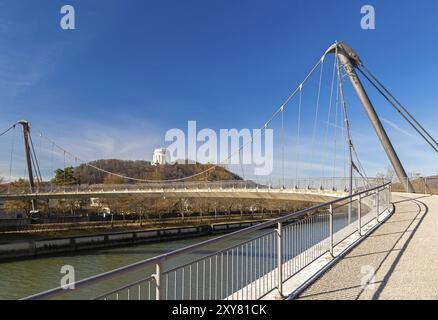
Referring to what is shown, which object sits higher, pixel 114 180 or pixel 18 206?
pixel 114 180

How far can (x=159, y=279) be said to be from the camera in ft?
9.74

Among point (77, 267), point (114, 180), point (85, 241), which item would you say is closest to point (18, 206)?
point (85, 241)

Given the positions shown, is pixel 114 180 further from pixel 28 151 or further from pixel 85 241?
pixel 85 241

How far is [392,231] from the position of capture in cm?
847

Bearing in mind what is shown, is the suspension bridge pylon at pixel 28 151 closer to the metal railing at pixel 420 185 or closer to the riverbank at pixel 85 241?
the riverbank at pixel 85 241

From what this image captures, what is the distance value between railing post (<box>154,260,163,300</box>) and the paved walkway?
6.42ft

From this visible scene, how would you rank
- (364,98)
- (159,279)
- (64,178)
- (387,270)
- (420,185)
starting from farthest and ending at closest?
(64,178) < (364,98) < (420,185) < (387,270) < (159,279)

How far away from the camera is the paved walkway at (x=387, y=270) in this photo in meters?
4.28

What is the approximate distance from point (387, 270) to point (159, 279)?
359 centimetres

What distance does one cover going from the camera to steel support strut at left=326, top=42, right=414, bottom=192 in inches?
910

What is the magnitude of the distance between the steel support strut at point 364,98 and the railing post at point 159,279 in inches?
880

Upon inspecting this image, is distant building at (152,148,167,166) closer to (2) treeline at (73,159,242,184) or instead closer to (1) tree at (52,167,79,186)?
(2) treeline at (73,159,242,184)
